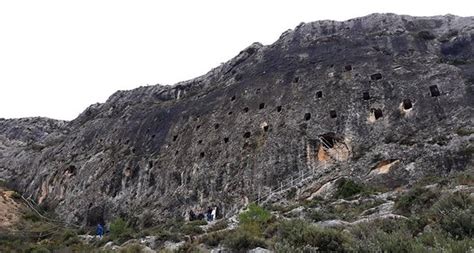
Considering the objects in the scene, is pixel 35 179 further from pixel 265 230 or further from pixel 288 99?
pixel 265 230

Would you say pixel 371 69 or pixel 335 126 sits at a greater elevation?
pixel 371 69

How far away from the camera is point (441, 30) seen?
35.6 metres

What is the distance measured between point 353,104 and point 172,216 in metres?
13.1

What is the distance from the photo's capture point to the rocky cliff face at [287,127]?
2467cm

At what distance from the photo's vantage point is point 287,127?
29.3 m

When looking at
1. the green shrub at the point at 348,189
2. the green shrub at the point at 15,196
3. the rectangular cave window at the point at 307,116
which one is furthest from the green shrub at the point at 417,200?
the green shrub at the point at 15,196

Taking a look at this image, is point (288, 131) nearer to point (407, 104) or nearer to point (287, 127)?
point (287, 127)

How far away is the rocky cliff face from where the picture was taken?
24.7 metres

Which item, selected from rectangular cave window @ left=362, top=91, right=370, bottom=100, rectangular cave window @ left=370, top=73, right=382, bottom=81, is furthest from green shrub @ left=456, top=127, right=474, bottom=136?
rectangular cave window @ left=370, top=73, right=382, bottom=81

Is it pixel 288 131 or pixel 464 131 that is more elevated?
pixel 288 131

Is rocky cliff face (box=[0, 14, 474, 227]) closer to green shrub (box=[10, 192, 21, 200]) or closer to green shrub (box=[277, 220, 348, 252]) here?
green shrub (box=[10, 192, 21, 200])

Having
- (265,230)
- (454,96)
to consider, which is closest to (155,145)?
(454,96)

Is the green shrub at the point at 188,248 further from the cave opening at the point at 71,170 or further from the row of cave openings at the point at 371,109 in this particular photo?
the cave opening at the point at 71,170

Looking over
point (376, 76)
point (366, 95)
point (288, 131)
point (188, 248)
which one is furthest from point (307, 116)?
point (188, 248)
